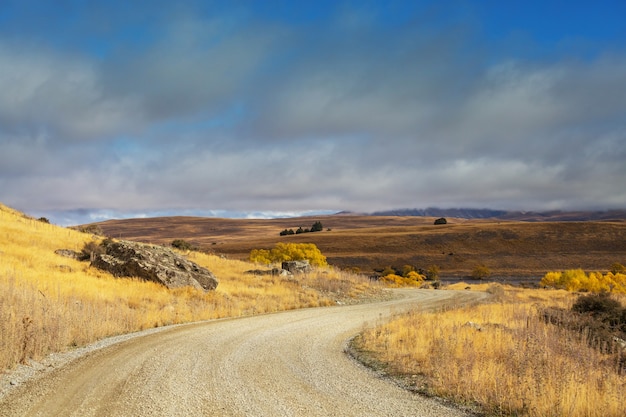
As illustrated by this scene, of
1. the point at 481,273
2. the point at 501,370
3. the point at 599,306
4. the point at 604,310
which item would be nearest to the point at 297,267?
the point at 599,306

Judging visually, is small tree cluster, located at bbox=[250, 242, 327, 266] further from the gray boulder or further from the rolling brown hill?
the rolling brown hill

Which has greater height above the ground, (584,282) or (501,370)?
(501,370)

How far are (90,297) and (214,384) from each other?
39.6ft

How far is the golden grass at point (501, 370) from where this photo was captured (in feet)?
24.4

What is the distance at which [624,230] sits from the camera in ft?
367

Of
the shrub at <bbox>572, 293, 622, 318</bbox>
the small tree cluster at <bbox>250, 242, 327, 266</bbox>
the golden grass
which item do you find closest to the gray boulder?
the small tree cluster at <bbox>250, 242, 327, 266</bbox>

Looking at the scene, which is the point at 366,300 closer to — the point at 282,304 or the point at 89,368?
the point at 282,304

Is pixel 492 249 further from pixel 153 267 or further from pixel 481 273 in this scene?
pixel 153 267

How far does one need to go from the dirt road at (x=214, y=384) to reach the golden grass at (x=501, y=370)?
924 mm

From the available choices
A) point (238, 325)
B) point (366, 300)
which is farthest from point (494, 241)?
point (238, 325)

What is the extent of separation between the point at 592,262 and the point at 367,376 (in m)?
98.4

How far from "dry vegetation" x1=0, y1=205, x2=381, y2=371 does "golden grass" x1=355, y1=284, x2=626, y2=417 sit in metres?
8.55

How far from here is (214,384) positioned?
8805 millimetres

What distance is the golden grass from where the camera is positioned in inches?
293
